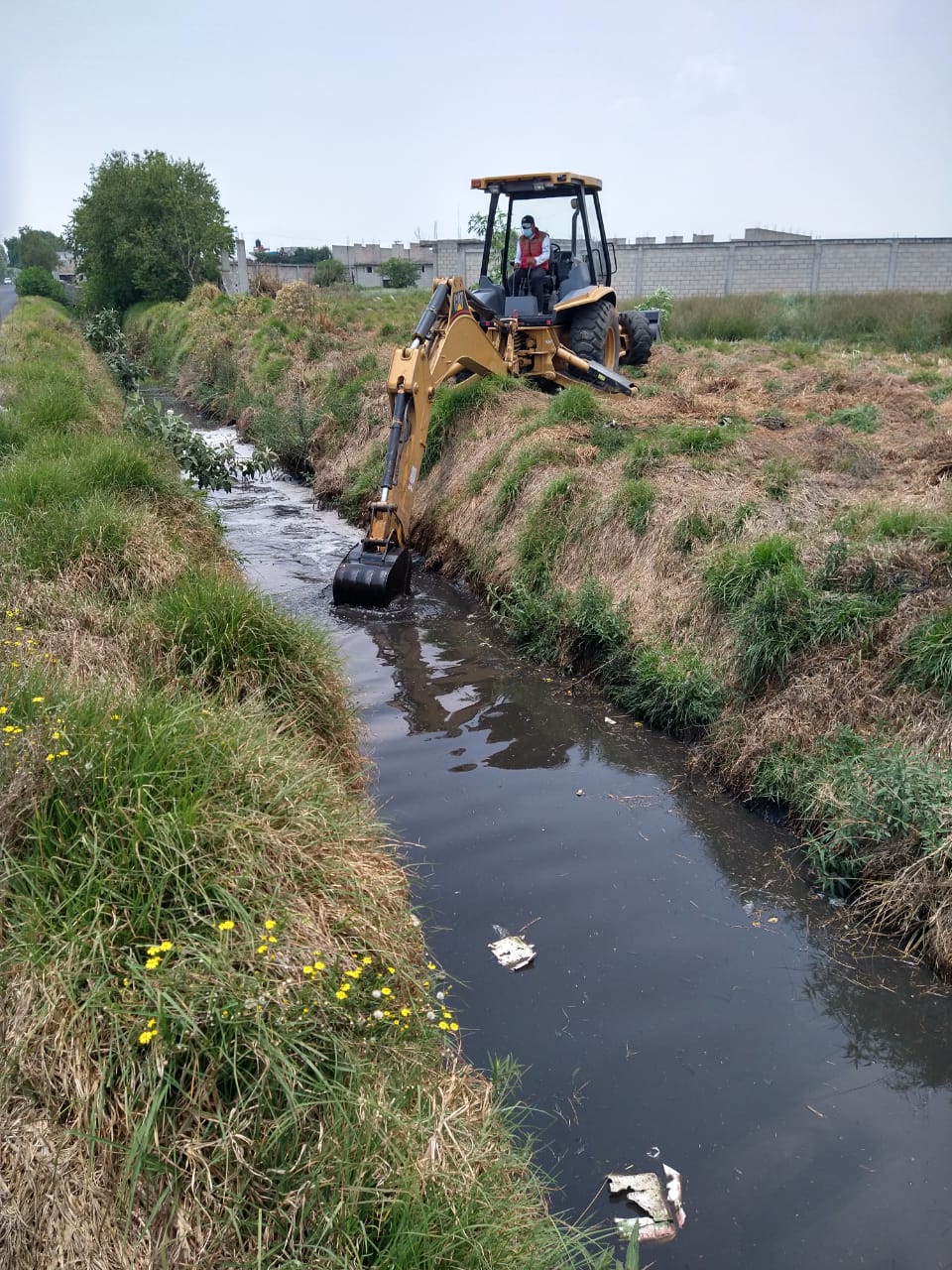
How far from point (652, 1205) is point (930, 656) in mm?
3351

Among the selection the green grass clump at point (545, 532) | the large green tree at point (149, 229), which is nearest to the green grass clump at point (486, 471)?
the green grass clump at point (545, 532)

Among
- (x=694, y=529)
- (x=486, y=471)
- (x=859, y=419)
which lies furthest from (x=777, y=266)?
(x=694, y=529)

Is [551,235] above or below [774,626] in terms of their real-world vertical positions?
above

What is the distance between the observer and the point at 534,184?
38.4 ft

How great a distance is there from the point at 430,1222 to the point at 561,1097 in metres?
1.16

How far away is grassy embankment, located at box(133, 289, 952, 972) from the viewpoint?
5027 millimetres

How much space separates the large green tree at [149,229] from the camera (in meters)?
34.2

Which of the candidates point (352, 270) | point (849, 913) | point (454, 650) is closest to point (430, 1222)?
point (849, 913)

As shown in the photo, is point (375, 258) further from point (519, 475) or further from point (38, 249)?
point (519, 475)

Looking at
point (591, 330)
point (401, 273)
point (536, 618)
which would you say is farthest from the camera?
point (401, 273)

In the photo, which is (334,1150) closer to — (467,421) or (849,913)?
(849,913)

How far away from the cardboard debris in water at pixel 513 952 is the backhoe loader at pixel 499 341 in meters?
4.38

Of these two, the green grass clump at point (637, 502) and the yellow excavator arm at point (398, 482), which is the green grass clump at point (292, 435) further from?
the green grass clump at point (637, 502)

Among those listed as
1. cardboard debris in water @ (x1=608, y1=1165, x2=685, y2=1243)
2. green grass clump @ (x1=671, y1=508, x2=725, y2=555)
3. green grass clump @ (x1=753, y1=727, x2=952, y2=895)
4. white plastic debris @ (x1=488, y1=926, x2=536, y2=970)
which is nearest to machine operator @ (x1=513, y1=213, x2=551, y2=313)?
green grass clump @ (x1=671, y1=508, x2=725, y2=555)
